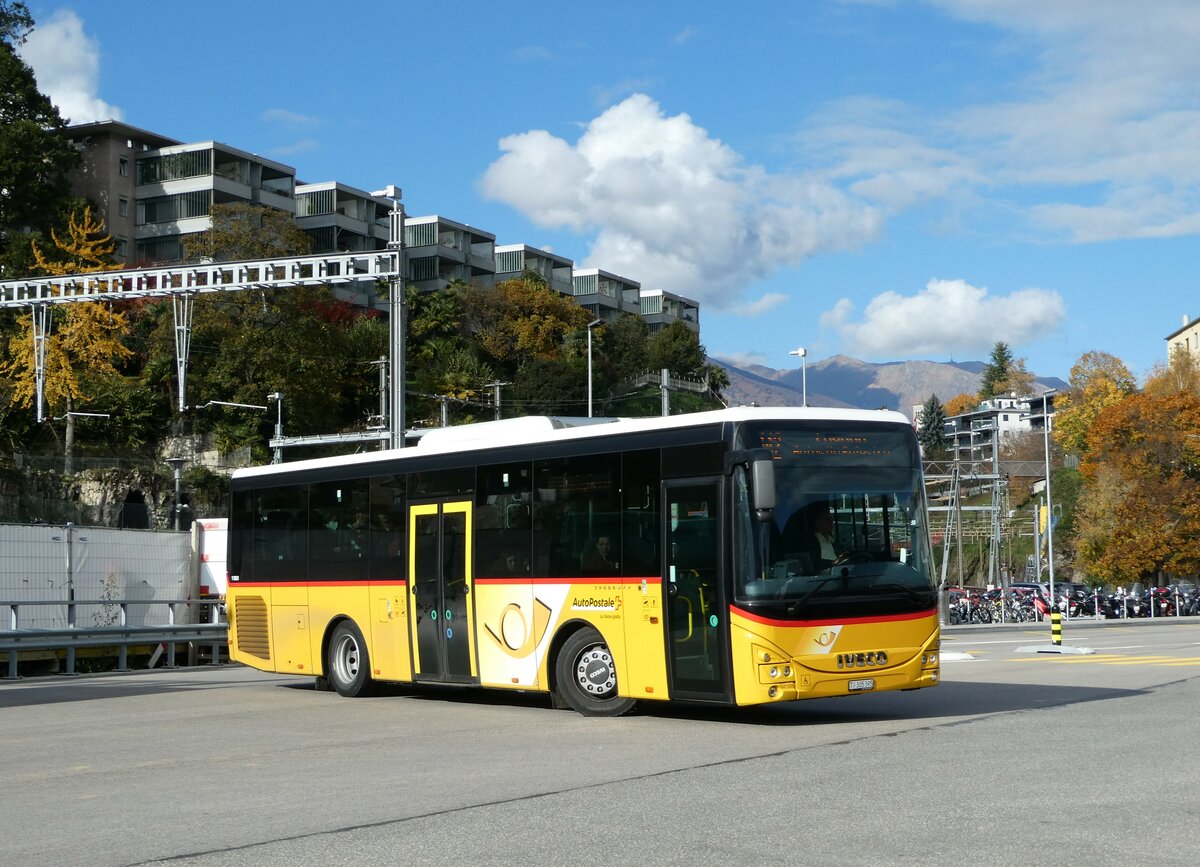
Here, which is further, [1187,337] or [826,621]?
[1187,337]

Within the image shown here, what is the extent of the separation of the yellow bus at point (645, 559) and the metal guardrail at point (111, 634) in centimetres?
733

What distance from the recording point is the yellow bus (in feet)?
45.0

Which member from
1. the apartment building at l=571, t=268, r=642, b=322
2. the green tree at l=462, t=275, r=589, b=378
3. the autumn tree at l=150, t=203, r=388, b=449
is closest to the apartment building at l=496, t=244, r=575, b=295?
the apartment building at l=571, t=268, r=642, b=322

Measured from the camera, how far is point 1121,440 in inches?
3130

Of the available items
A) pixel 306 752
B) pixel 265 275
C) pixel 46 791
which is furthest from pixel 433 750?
pixel 265 275

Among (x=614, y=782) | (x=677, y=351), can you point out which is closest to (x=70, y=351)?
(x=614, y=782)

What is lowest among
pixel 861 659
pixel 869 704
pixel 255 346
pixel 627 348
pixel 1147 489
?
pixel 869 704

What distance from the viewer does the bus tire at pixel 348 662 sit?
18.9 meters

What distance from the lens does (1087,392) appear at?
118 m

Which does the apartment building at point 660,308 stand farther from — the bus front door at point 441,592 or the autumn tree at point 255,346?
the bus front door at point 441,592

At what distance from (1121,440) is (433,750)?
2885 inches

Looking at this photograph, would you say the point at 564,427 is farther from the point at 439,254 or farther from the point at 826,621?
the point at 439,254

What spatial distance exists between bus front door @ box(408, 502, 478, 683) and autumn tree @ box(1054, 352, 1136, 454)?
4120 inches

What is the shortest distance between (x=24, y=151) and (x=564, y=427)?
6282 centimetres
